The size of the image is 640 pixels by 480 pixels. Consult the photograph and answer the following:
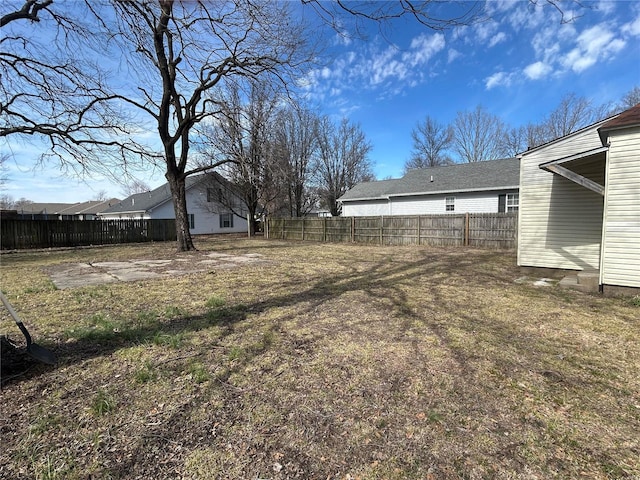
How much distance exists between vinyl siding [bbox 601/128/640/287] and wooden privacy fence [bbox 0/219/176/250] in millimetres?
20582

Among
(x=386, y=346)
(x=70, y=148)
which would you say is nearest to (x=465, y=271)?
(x=386, y=346)

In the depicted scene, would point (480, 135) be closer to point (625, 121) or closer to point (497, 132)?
point (497, 132)

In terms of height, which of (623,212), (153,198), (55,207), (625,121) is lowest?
(623,212)

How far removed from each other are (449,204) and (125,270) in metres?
16.2

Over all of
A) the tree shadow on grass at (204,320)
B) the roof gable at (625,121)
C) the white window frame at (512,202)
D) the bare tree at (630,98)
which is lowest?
the tree shadow on grass at (204,320)

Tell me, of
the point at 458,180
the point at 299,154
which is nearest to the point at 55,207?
the point at 299,154

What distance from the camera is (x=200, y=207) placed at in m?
27.8

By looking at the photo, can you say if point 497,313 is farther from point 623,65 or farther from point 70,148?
point 70,148

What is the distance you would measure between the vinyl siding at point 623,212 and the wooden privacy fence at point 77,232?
67.5 feet

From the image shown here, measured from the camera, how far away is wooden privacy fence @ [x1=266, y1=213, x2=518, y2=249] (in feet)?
43.4

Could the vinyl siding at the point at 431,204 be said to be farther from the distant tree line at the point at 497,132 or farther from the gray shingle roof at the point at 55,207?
the gray shingle roof at the point at 55,207

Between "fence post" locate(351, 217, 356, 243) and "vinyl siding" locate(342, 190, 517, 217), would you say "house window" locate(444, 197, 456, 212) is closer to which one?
"vinyl siding" locate(342, 190, 517, 217)

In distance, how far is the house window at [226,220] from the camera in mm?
29202

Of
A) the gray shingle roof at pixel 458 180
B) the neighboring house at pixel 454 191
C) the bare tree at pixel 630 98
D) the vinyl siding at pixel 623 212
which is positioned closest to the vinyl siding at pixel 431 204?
the neighboring house at pixel 454 191
